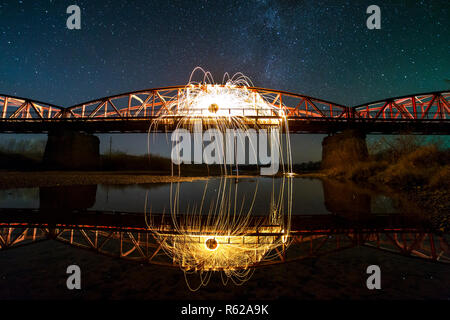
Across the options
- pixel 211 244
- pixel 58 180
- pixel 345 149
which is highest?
pixel 345 149

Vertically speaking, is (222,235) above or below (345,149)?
below

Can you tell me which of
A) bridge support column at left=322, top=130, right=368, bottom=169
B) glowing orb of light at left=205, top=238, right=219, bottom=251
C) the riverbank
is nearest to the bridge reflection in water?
glowing orb of light at left=205, top=238, right=219, bottom=251

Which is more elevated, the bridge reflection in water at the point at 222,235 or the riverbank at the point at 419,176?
the riverbank at the point at 419,176

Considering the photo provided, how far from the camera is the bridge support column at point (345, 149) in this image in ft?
79.0

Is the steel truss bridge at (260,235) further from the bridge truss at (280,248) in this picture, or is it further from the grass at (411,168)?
the grass at (411,168)

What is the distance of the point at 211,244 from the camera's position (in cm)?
341

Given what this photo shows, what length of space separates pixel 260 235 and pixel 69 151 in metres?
31.7

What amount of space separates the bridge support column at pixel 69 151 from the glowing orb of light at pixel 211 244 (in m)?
30.0

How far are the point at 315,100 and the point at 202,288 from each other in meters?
36.0

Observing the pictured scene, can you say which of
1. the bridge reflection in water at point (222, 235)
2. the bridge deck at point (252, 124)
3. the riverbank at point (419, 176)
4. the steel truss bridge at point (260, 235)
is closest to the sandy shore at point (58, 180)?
the bridge reflection in water at point (222, 235)

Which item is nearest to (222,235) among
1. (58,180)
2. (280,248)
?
(280,248)

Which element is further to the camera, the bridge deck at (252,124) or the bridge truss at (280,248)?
the bridge deck at (252,124)

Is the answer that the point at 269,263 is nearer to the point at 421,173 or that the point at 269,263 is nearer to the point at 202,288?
the point at 202,288

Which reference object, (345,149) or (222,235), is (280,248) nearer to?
(222,235)
